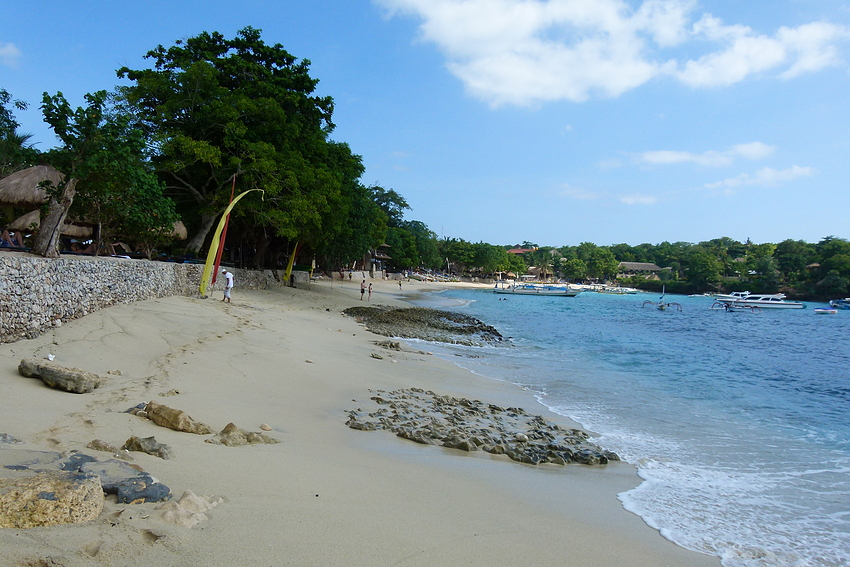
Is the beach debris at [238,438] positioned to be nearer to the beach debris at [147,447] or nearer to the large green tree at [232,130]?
the beach debris at [147,447]

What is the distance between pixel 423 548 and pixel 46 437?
3.17m

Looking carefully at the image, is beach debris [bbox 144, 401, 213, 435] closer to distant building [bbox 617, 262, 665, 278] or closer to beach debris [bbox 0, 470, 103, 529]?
beach debris [bbox 0, 470, 103, 529]

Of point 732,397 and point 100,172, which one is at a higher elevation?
point 100,172

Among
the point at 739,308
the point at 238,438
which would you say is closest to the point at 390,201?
the point at 739,308

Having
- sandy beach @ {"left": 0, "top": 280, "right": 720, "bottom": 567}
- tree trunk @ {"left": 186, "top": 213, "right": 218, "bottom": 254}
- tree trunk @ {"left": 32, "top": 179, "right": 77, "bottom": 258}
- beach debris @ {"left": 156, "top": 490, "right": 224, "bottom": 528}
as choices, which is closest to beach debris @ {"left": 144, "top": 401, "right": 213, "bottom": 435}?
sandy beach @ {"left": 0, "top": 280, "right": 720, "bottom": 567}

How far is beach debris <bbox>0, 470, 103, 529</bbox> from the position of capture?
2561 millimetres

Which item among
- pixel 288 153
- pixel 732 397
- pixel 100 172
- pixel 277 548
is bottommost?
pixel 732 397

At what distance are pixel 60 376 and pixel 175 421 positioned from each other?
6.00 feet

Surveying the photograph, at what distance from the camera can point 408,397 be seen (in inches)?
339

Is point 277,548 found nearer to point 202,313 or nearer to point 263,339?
point 263,339

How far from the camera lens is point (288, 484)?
3.96 m

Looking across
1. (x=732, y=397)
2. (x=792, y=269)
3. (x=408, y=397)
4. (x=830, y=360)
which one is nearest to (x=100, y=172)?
(x=408, y=397)

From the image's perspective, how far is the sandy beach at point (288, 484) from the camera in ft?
9.23

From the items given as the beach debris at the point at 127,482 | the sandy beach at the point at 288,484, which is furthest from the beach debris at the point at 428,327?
the beach debris at the point at 127,482
